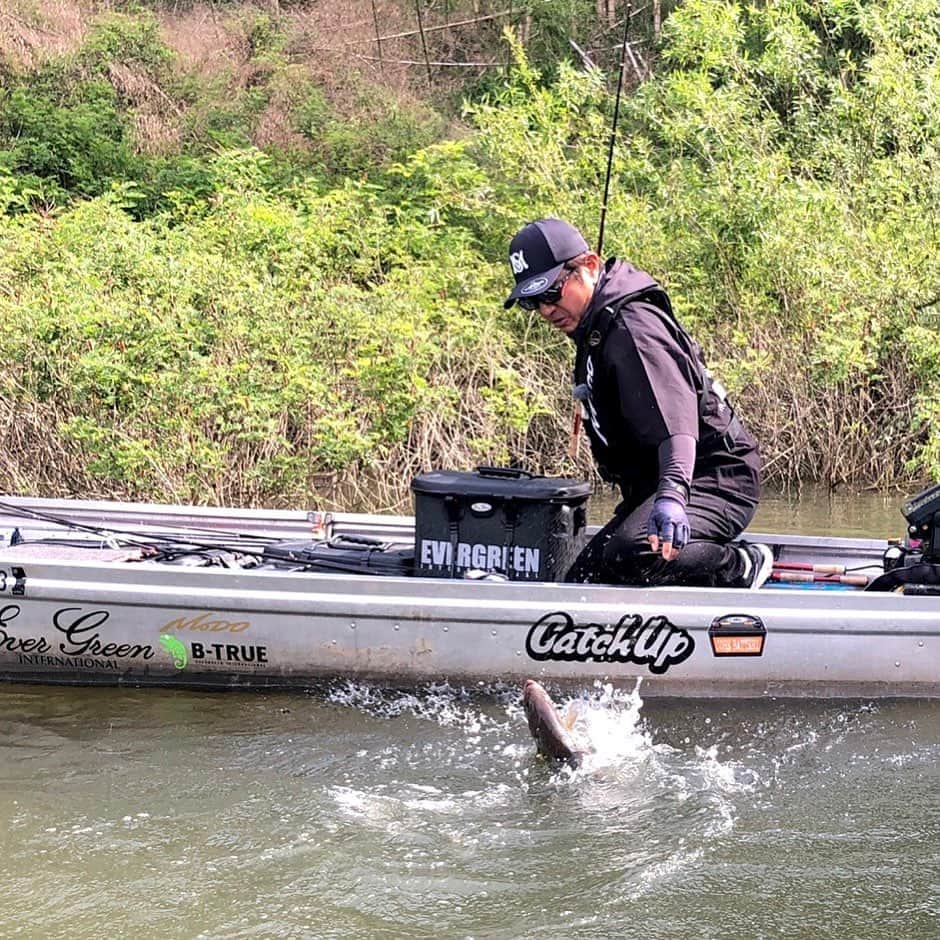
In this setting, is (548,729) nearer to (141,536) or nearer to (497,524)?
(497,524)

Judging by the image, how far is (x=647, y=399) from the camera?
4.94 meters

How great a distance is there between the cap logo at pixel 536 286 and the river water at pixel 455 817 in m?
1.60

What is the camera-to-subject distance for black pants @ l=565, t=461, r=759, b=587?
5.27 m

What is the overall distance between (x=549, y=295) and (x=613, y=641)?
4.55ft

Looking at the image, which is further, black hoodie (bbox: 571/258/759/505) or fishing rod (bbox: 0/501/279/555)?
fishing rod (bbox: 0/501/279/555)

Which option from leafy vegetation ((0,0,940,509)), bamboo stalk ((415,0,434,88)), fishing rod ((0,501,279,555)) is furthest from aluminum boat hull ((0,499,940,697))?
bamboo stalk ((415,0,434,88))

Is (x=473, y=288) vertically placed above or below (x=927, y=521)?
above

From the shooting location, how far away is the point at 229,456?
29.2 feet

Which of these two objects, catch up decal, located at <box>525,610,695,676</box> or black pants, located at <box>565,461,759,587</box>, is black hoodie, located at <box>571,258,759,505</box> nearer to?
black pants, located at <box>565,461,759,587</box>

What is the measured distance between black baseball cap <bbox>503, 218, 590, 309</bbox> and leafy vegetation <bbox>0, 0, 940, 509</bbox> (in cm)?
400

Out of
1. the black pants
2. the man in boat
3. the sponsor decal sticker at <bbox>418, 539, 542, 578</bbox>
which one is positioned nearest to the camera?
the man in boat

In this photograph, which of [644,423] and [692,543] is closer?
[644,423]

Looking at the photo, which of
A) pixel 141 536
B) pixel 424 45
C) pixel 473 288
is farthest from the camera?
pixel 424 45

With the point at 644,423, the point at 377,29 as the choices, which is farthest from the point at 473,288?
the point at 377,29
